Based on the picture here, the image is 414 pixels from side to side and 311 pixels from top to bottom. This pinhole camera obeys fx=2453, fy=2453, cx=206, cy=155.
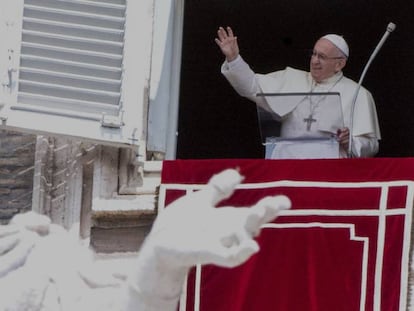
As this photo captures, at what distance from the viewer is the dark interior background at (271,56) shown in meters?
12.3

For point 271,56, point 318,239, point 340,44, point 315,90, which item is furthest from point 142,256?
point 271,56

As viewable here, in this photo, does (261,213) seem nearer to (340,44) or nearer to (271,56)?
(340,44)

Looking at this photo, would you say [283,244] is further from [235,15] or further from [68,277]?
[235,15]

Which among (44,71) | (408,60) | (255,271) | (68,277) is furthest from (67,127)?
(408,60)

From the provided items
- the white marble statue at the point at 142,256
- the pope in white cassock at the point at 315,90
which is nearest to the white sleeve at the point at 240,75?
the pope in white cassock at the point at 315,90

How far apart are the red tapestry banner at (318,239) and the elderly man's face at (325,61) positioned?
2.95ft

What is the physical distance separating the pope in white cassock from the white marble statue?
255 centimetres

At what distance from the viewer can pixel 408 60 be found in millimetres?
12336

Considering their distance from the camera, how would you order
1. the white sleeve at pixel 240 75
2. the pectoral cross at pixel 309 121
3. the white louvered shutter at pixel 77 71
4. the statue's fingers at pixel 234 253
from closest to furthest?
the statue's fingers at pixel 234 253 → the white louvered shutter at pixel 77 71 → the pectoral cross at pixel 309 121 → the white sleeve at pixel 240 75

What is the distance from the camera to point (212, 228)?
657cm

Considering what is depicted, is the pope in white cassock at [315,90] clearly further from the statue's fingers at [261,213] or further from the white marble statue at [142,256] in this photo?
the statue's fingers at [261,213]

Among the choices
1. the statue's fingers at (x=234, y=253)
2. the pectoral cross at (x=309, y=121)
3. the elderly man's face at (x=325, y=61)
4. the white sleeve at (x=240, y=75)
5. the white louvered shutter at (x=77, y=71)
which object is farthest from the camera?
the elderly man's face at (x=325, y=61)

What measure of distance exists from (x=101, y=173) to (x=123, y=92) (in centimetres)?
36

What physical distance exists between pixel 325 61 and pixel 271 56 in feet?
8.53
